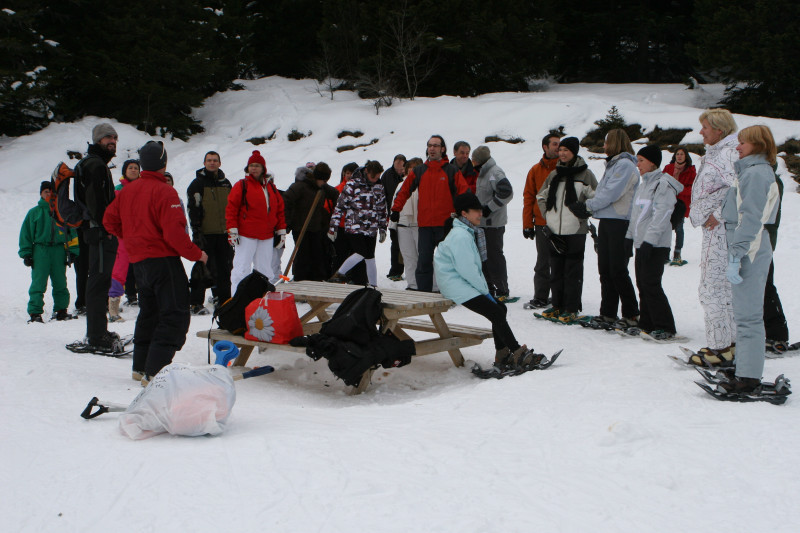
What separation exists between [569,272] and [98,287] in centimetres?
493

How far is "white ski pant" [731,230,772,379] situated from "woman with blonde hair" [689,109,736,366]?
94 centimetres

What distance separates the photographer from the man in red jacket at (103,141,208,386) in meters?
5.43

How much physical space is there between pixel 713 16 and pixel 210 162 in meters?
22.4

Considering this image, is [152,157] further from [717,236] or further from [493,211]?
[493,211]

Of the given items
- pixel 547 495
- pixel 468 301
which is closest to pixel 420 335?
pixel 468 301

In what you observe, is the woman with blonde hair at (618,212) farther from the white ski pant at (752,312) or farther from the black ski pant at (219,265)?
the black ski pant at (219,265)

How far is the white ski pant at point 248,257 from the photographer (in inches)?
326

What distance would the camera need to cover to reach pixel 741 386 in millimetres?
4586

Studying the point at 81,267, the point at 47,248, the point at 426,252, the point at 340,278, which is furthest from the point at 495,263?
the point at 47,248

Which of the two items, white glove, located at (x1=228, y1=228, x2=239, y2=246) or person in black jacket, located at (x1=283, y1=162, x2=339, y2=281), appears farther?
person in black jacket, located at (x1=283, y1=162, x2=339, y2=281)

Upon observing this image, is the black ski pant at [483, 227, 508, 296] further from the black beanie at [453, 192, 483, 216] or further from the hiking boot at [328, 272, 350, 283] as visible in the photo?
the black beanie at [453, 192, 483, 216]

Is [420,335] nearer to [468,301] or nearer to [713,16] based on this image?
[468,301]

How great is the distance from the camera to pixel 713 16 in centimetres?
2495

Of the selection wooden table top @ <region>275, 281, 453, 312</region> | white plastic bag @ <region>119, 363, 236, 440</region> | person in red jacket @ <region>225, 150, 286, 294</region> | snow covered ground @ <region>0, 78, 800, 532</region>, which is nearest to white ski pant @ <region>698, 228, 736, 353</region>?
snow covered ground @ <region>0, 78, 800, 532</region>
